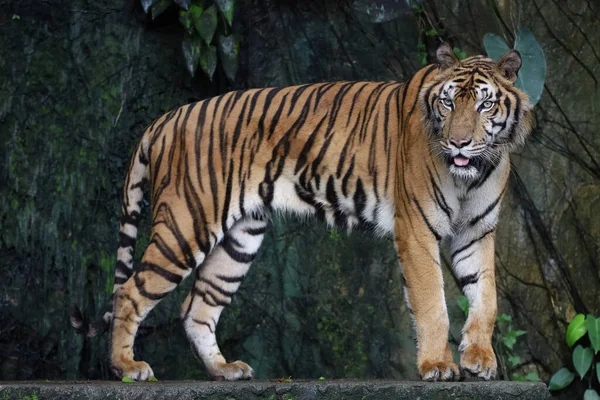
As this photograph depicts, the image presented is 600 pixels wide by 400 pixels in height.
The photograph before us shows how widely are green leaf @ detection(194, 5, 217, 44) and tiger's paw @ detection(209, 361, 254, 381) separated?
2394 mm

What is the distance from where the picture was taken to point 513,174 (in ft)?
20.9

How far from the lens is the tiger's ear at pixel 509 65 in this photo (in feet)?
14.5

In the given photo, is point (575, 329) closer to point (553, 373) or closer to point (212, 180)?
point (553, 373)

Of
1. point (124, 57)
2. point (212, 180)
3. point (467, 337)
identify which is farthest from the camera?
point (124, 57)

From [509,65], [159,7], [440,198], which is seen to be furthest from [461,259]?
[159,7]

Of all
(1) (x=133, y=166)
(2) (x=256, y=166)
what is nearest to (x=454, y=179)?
(2) (x=256, y=166)

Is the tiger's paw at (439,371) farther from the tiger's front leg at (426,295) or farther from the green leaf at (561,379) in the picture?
the green leaf at (561,379)

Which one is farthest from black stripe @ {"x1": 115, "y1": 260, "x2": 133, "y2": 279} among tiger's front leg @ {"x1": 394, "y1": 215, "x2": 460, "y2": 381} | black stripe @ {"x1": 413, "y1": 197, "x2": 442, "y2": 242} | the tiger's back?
black stripe @ {"x1": 413, "y1": 197, "x2": 442, "y2": 242}

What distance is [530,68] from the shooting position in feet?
18.6

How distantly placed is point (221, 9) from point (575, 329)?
10.3ft

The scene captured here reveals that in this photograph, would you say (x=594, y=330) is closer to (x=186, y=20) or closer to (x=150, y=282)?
(x=150, y=282)

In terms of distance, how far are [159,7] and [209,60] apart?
50cm

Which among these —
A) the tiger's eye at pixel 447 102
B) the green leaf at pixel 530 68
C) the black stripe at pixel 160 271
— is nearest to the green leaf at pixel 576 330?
the green leaf at pixel 530 68

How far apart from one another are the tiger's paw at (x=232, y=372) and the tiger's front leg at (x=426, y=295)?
0.97m
